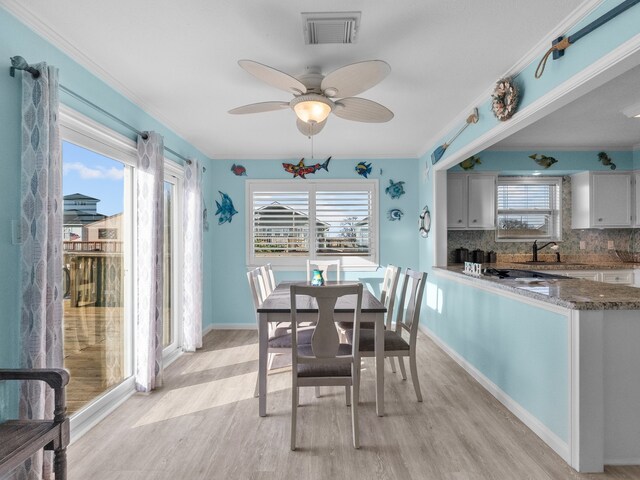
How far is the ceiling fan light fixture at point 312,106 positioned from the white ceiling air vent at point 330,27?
32 centimetres

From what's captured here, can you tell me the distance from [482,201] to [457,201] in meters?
0.33

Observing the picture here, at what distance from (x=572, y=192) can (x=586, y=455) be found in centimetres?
418

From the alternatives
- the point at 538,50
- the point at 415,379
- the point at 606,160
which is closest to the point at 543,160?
the point at 606,160

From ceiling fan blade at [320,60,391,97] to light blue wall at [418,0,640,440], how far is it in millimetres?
1038

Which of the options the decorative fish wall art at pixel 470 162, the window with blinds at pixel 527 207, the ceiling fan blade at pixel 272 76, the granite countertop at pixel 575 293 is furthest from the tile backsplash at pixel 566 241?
the ceiling fan blade at pixel 272 76

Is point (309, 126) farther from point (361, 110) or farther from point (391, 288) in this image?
point (391, 288)

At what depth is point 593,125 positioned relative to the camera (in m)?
3.97

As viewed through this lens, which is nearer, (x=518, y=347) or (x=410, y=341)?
(x=518, y=347)

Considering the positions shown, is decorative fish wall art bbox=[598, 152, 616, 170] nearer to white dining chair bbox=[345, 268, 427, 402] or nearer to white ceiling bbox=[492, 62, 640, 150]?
white ceiling bbox=[492, 62, 640, 150]

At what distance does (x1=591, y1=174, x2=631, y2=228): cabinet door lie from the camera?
15.9ft

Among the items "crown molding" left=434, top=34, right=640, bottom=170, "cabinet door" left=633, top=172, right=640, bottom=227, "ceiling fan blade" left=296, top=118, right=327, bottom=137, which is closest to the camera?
"crown molding" left=434, top=34, right=640, bottom=170

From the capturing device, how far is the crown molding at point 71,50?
76.1 inches

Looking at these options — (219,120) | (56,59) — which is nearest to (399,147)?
(219,120)

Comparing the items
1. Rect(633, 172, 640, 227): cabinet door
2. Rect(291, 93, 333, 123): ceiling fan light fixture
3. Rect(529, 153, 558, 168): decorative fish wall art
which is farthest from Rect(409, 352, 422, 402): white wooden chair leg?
Rect(633, 172, 640, 227): cabinet door
